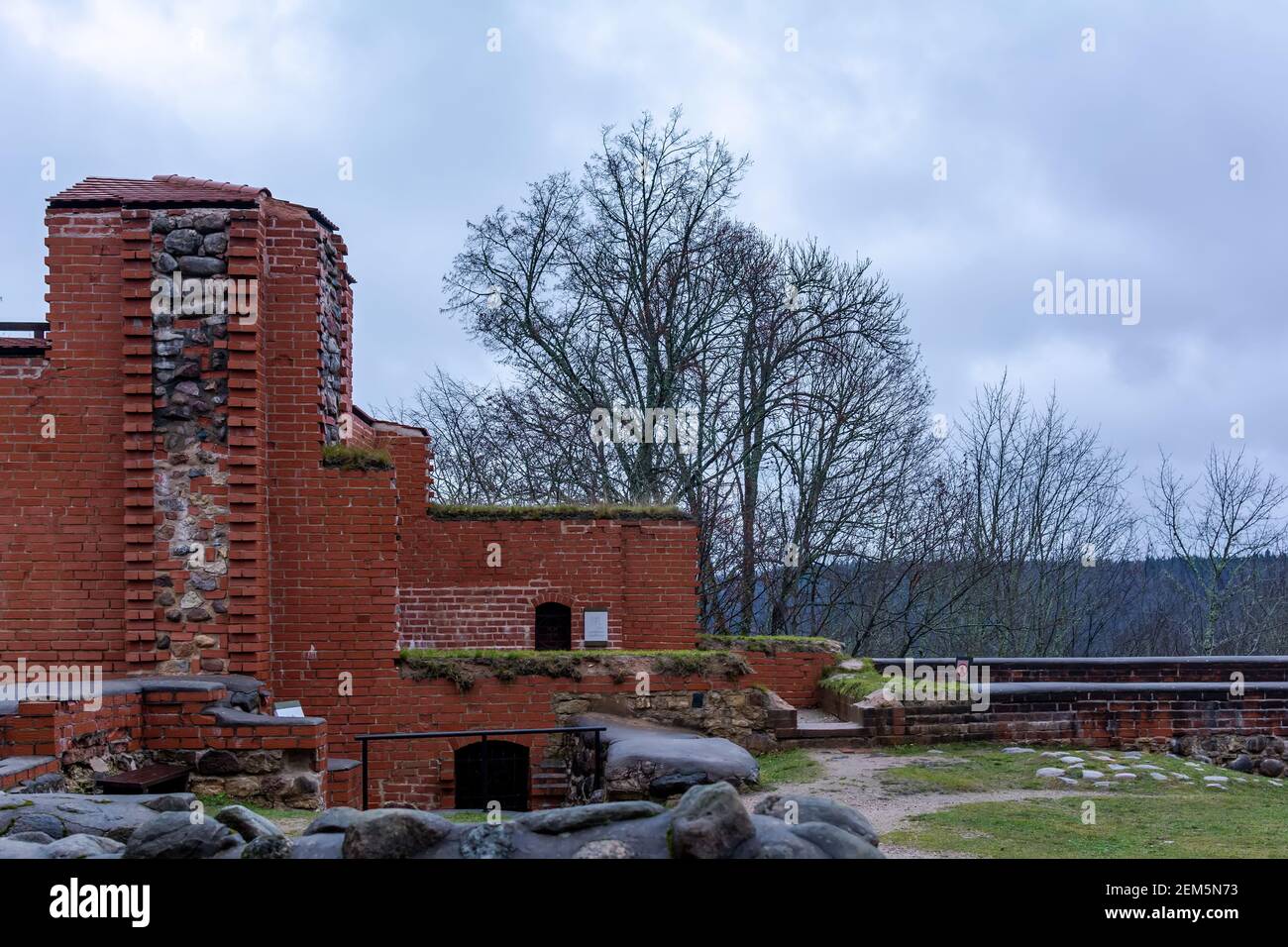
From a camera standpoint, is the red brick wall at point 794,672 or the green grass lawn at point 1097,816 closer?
the green grass lawn at point 1097,816

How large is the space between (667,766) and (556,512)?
7622mm

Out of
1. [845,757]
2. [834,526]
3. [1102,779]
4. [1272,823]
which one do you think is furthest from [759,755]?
[834,526]

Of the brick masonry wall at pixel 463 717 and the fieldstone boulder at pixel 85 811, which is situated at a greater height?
the fieldstone boulder at pixel 85 811

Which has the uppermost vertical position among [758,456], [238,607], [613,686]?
[758,456]

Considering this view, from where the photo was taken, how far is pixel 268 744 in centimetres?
943

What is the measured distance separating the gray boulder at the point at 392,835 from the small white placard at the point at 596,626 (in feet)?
39.8

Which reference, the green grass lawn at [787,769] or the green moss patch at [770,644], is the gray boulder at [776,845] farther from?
the green moss patch at [770,644]

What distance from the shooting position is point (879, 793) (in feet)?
33.2

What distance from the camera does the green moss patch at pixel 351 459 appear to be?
11.4m

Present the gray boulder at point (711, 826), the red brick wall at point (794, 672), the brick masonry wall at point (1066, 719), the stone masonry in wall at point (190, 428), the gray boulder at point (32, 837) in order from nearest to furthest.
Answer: the gray boulder at point (711, 826)
the gray boulder at point (32, 837)
the stone masonry in wall at point (190, 428)
the brick masonry wall at point (1066, 719)
the red brick wall at point (794, 672)

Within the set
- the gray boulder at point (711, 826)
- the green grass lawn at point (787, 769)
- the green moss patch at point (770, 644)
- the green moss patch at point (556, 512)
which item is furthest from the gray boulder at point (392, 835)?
the green moss patch at point (770, 644)

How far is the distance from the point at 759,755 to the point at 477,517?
6.17 metres
